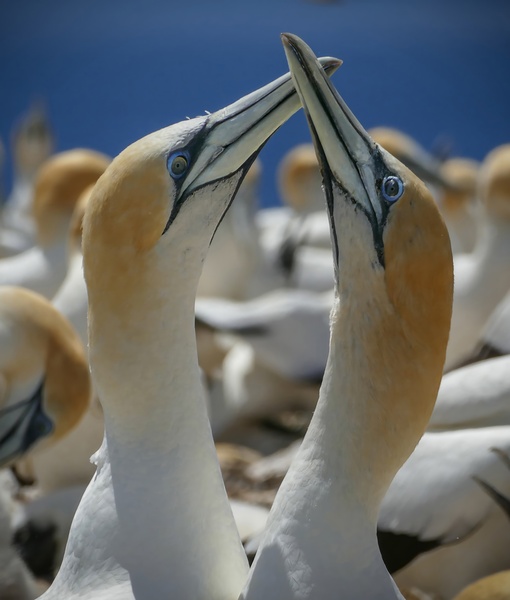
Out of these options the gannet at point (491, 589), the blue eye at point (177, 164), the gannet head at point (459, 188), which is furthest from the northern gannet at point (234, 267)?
the blue eye at point (177, 164)

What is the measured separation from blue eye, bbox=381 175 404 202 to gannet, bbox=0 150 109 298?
4031mm

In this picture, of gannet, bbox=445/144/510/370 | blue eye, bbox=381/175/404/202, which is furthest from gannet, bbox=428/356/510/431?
gannet, bbox=445/144/510/370

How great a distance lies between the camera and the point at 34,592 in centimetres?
346

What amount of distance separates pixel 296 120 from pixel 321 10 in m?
1.85

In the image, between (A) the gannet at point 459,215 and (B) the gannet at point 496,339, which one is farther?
(A) the gannet at point 459,215

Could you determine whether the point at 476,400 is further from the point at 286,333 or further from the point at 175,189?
the point at 286,333

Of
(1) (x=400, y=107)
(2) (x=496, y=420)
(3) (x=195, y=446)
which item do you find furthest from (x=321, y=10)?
(3) (x=195, y=446)

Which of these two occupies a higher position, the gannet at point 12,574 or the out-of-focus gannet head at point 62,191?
the out-of-focus gannet head at point 62,191

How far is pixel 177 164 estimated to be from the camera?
94.4 inches

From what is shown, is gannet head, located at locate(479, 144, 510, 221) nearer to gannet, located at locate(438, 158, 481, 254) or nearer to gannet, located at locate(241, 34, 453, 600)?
gannet, located at locate(438, 158, 481, 254)

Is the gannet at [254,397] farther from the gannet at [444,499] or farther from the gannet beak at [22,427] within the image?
the gannet at [444,499]

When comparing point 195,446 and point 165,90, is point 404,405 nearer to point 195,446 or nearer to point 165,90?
point 195,446

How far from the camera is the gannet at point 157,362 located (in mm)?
2395

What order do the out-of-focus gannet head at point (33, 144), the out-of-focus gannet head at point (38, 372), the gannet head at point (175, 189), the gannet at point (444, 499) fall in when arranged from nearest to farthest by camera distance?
the gannet head at point (175, 189) < the gannet at point (444, 499) < the out-of-focus gannet head at point (38, 372) < the out-of-focus gannet head at point (33, 144)
